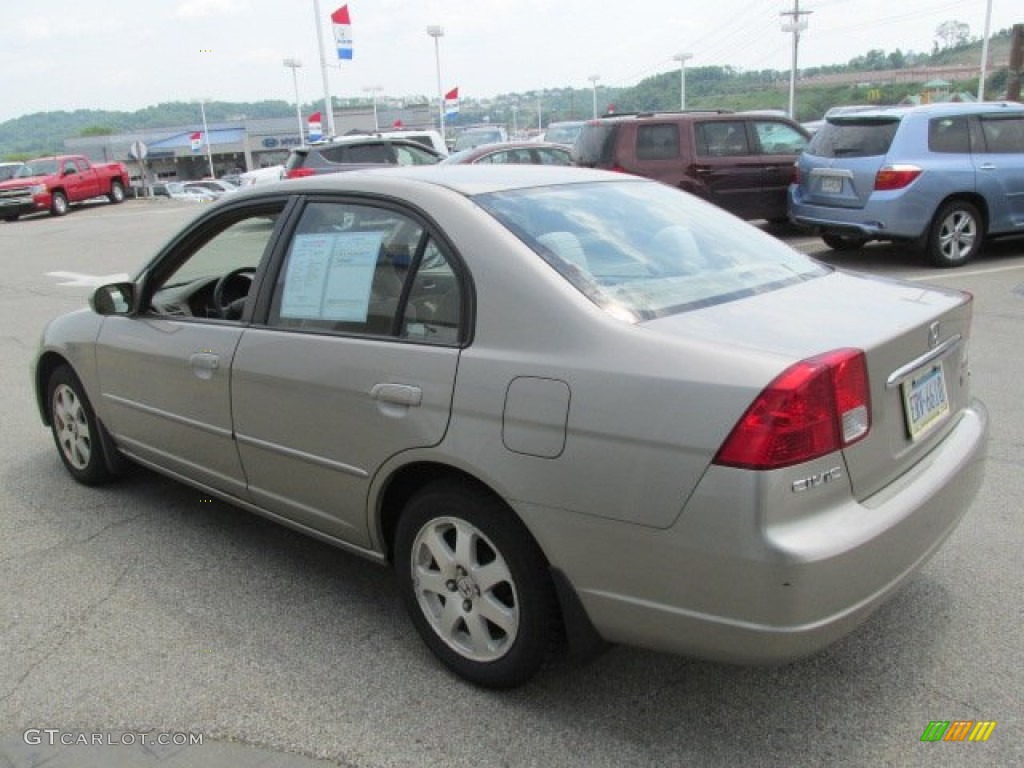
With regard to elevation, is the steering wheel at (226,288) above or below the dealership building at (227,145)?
above

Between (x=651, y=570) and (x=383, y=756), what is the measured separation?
0.94 meters

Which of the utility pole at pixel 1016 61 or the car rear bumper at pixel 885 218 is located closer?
the car rear bumper at pixel 885 218

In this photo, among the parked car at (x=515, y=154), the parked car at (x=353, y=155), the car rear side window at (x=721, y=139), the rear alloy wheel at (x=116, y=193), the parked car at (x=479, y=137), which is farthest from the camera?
the rear alloy wheel at (x=116, y=193)

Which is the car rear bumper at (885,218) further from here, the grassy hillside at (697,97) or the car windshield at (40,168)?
the car windshield at (40,168)

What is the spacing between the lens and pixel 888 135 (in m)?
9.57

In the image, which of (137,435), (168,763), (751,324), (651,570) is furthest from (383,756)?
(137,435)

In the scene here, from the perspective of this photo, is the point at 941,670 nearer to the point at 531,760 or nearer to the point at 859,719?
the point at 859,719

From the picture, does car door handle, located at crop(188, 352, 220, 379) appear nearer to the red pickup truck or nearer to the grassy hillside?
the grassy hillside

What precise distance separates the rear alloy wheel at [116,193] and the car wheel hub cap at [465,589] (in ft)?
98.2

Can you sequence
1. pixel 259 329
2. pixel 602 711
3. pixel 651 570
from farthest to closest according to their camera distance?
pixel 259 329, pixel 602 711, pixel 651 570

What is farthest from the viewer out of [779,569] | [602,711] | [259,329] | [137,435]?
[137,435]

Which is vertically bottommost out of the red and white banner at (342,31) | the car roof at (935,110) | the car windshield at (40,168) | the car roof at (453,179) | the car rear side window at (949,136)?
the car windshield at (40,168)

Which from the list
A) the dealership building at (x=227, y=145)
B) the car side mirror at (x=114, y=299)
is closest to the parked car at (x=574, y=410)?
the car side mirror at (x=114, y=299)

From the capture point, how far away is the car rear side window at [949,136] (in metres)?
9.55
